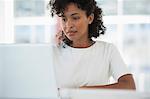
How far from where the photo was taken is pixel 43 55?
2.46ft

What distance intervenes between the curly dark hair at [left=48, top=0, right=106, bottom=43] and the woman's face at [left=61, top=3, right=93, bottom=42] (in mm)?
20

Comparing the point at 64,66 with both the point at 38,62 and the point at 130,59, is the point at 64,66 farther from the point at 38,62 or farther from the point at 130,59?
the point at 130,59

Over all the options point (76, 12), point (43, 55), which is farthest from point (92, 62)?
point (43, 55)

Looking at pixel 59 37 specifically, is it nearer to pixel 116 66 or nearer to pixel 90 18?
pixel 90 18

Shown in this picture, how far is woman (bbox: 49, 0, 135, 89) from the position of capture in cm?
133

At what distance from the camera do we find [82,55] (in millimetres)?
1386

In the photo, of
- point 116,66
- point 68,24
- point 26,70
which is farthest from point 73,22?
point 26,70

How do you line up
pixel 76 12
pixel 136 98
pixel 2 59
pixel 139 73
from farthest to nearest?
pixel 139 73, pixel 76 12, pixel 2 59, pixel 136 98

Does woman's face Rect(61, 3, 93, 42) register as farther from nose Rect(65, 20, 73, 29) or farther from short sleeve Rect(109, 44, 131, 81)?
short sleeve Rect(109, 44, 131, 81)

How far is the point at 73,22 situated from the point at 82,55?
6.6 inches

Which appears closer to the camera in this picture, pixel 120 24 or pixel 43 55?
pixel 43 55

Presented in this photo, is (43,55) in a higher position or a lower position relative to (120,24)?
lower

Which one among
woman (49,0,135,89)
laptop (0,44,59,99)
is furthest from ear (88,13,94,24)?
laptop (0,44,59,99)

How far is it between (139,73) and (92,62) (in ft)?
6.59
